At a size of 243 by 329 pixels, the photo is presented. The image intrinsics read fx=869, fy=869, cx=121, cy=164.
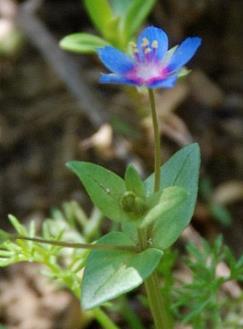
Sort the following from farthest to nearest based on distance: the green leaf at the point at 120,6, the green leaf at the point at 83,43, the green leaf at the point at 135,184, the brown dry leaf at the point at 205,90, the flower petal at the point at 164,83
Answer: the brown dry leaf at the point at 205,90, the green leaf at the point at 120,6, the green leaf at the point at 83,43, the green leaf at the point at 135,184, the flower petal at the point at 164,83

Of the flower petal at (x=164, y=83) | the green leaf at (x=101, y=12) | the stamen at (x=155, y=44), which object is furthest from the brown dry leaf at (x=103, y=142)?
the flower petal at (x=164, y=83)

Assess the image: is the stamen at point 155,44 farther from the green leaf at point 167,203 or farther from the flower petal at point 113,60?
A: the green leaf at point 167,203

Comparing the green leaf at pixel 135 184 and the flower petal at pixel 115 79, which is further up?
the flower petal at pixel 115 79

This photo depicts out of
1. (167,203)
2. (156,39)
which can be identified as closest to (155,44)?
(156,39)

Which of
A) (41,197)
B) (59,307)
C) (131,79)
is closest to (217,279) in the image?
(131,79)

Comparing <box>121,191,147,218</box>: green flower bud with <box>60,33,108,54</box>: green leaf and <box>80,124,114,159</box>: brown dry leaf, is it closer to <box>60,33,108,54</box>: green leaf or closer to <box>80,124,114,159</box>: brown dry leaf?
<box>60,33,108,54</box>: green leaf

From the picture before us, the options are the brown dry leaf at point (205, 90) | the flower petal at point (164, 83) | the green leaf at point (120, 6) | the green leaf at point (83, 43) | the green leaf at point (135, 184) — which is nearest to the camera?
the flower petal at point (164, 83)

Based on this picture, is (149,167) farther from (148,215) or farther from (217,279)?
(148,215)

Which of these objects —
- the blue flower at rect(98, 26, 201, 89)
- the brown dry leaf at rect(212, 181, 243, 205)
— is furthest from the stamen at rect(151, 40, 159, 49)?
the brown dry leaf at rect(212, 181, 243, 205)
